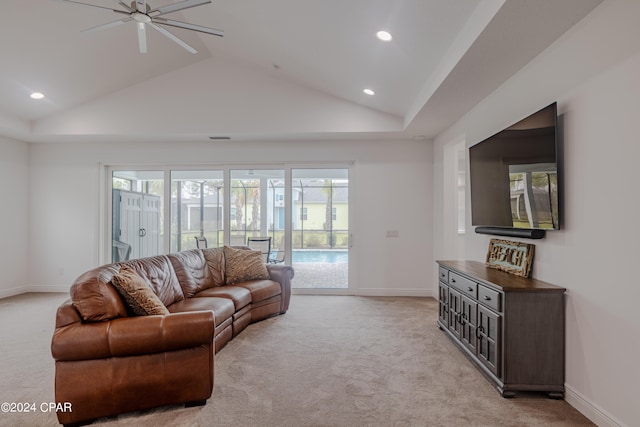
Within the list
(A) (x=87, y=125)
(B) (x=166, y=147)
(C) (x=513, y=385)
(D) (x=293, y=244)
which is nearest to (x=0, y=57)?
(A) (x=87, y=125)

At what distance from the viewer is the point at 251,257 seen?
14.7 feet

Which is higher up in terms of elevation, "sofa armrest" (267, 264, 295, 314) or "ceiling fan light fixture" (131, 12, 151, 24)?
"ceiling fan light fixture" (131, 12, 151, 24)

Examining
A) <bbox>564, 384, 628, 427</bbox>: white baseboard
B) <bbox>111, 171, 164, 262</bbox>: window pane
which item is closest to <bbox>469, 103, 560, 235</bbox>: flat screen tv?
<bbox>564, 384, 628, 427</bbox>: white baseboard

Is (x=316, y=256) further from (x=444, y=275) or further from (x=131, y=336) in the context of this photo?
(x=131, y=336)

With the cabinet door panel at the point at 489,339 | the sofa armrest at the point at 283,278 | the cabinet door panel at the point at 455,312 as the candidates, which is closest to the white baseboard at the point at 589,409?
the cabinet door panel at the point at 489,339

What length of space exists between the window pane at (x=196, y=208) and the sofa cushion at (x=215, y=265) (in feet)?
4.99

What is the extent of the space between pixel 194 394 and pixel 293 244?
3.65m

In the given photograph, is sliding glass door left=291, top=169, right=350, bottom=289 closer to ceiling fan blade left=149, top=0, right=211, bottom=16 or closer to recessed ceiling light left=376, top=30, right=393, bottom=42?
recessed ceiling light left=376, top=30, right=393, bottom=42

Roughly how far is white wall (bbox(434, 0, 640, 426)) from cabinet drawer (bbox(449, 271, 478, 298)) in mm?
555

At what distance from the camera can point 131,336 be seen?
6.81 ft

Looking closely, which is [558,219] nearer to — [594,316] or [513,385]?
[594,316]

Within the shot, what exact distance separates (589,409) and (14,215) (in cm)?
760

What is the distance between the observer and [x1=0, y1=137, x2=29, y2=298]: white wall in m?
5.35

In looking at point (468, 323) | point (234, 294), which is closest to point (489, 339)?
point (468, 323)
